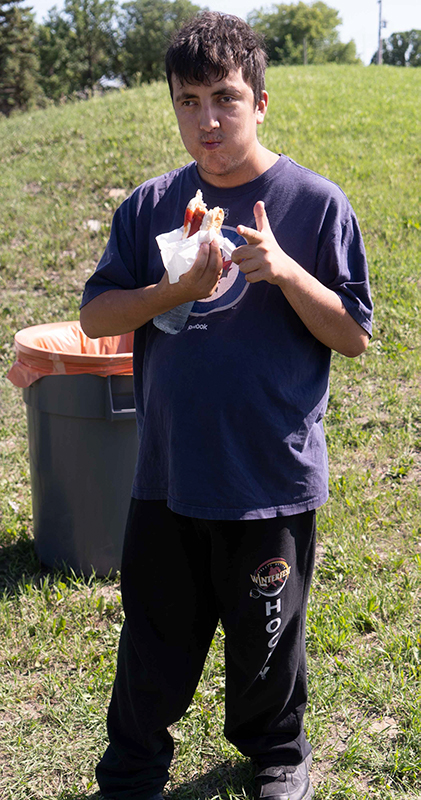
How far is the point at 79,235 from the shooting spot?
6914mm

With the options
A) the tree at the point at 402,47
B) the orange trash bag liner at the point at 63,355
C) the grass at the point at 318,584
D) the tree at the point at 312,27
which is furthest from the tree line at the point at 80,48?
the orange trash bag liner at the point at 63,355

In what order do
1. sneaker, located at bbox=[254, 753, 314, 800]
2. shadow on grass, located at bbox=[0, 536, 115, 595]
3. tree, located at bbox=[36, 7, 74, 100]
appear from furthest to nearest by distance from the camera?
tree, located at bbox=[36, 7, 74, 100], shadow on grass, located at bbox=[0, 536, 115, 595], sneaker, located at bbox=[254, 753, 314, 800]

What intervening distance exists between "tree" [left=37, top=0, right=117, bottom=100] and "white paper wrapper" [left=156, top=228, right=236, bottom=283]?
196 feet

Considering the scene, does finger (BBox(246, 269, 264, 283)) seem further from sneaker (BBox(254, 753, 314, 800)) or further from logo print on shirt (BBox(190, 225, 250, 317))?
sneaker (BBox(254, 753, 314, 800))

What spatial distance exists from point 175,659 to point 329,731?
2.32 ft

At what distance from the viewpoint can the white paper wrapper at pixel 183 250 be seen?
1.49 m

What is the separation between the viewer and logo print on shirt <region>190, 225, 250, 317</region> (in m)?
1.63

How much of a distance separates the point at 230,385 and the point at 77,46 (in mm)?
65431

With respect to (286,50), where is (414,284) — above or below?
below

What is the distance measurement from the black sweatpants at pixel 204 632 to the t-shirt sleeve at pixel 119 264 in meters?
0.56

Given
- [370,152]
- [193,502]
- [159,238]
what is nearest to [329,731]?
[193,502]

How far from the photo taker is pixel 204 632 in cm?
191

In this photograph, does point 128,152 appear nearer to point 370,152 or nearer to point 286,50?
point 370,152


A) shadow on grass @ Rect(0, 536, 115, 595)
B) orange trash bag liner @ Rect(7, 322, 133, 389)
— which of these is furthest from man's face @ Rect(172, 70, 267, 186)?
shadow on grass @ Rect(0, 536, 115, 595)
